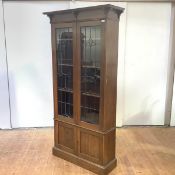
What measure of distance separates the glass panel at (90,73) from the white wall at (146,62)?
1.73m

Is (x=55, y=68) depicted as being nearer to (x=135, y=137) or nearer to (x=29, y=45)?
(x=29, y=45)

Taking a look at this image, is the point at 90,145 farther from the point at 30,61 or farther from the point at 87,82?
the point at 30,61

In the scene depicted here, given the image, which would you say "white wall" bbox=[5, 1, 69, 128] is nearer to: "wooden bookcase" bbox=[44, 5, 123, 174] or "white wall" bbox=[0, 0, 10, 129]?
"white wall" bbox=[0, 0, 10, 129]

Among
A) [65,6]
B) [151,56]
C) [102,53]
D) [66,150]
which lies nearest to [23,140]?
[66,150]

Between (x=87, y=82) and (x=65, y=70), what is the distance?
408 millimetres

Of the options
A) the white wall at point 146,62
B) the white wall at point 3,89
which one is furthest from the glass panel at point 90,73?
the white wall at point 3,89

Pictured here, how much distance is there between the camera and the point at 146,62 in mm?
4445

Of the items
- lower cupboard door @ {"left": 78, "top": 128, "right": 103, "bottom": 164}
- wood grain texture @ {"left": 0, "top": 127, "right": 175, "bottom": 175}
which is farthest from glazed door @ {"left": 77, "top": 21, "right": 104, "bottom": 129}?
wood grain texture @ {"left": 0, "top": 127, "right": 175, "bottom": 175}

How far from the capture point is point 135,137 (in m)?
4.10

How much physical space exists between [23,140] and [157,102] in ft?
8.88

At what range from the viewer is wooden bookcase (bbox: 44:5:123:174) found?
2.67 m

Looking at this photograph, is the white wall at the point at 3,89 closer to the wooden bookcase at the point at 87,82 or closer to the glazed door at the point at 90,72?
the wooden bookcase at the point at 87,82

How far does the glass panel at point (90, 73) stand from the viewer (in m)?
2.75

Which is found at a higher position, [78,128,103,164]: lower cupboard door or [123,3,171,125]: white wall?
[123,3,171,125]: white wall
